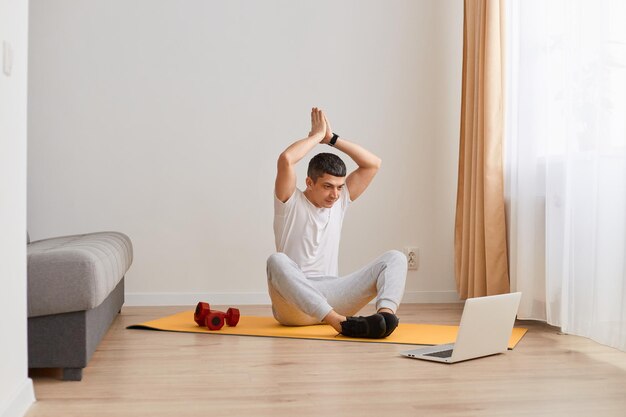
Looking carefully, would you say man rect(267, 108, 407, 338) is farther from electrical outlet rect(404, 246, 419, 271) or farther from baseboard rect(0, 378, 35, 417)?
baseboard rect(0, 378, 35, 417)

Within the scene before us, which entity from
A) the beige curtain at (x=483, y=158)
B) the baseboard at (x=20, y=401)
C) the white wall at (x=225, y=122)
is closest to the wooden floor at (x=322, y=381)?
the baseboard at (x=20, y=401)

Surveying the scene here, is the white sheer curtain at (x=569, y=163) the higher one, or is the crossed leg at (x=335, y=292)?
the white sheer curtain at (x=569, y=163)

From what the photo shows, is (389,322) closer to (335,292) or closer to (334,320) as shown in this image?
(334,320)

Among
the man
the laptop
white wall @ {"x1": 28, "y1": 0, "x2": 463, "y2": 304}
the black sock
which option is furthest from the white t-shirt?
white wall @ {"x1": 28, "y1": 0, "x2": 463, "y2": 304}

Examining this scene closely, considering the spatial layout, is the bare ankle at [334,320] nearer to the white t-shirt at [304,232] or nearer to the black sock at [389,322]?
the black sock at [389,322]

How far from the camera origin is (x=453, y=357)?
2.63 metres

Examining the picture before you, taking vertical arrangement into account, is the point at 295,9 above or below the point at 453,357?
above

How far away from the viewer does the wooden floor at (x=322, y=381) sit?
2041 mm

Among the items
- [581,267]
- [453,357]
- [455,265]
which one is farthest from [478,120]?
[453,357]

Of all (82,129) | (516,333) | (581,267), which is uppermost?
(82,129)

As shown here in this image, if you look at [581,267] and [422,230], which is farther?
[422,230]

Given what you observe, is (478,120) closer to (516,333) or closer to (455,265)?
(455,265)

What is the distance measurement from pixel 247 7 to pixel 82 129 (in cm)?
108

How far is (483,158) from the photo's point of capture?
12.9ft
